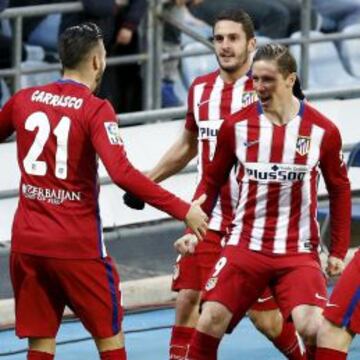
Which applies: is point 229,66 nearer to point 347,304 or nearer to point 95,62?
point 95,62

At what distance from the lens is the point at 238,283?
870 centimetres

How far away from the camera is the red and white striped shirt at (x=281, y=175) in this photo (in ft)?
28.5

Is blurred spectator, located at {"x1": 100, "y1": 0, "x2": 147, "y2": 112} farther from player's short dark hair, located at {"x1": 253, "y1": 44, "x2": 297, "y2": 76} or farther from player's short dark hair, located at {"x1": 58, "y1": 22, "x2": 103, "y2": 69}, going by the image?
player's short dark hair, located at {"x1": 58, "y1": 22, "x2": 103, "y2": 69}

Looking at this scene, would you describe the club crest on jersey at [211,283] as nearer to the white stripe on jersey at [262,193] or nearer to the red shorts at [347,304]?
the white stripe on jersey at [262,193]

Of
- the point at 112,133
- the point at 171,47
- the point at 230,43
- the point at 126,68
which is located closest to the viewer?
the point at 112,133

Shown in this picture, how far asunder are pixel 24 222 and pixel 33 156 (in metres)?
0.35

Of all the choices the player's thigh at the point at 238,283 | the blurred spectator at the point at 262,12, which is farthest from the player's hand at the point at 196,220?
the blurred spectator at the point at 262,12

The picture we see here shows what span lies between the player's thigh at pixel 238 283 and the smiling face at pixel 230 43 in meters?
1.21

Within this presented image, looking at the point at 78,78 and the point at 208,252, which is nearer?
the point at 78,78

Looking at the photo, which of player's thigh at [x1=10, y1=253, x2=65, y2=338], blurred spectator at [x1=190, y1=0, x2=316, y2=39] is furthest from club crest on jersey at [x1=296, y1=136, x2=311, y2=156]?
blurred spectator at [x1=190, y1=0, x2=316, y2=39]

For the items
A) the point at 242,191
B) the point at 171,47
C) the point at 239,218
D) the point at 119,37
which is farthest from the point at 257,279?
the point at 171,47

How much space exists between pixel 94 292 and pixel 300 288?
103 centimetres

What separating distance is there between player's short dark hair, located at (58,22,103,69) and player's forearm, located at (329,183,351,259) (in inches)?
57.9

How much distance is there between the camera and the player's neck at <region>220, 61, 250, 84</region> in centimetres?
952
